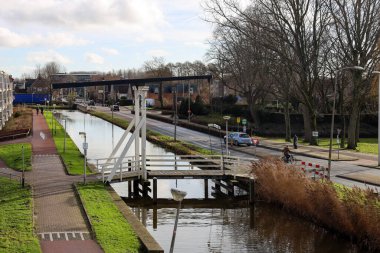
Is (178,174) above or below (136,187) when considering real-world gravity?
above

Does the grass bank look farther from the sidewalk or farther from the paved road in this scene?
the sidewalk

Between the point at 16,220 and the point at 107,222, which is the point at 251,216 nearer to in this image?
the point at 107,222

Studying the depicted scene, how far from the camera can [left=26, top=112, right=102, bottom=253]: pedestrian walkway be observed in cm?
1938

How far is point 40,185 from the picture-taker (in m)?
30.2

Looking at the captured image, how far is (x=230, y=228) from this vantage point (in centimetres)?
2603

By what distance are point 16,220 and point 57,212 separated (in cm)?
223

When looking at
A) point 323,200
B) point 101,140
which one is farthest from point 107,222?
point 101,140

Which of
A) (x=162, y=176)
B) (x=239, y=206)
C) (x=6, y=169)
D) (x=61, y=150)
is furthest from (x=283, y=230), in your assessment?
(x=61, y=150)

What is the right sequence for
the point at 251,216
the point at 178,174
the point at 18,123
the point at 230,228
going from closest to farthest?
the point at 230,228 < the point at 251,216 < the point at 178,174 < the point at 18,123

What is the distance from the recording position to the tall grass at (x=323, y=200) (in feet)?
72.2

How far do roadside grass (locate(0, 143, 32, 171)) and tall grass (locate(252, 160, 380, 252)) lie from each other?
51.7 ft

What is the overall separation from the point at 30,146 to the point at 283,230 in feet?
107

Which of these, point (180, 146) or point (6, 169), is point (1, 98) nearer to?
point (180, 146)

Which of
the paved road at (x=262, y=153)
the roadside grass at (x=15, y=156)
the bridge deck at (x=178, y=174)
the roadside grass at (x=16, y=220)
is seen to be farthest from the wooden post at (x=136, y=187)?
the paved road at (x=262, y=153)
